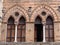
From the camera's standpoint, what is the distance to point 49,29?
1342 cm

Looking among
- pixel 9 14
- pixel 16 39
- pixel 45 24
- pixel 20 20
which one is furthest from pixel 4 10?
pixel 45 24

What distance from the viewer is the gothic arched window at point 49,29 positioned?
1327 centimetres

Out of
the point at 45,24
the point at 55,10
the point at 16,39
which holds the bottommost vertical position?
the point at 16,39

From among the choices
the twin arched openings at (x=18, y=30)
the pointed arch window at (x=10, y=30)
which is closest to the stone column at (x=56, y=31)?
the twin arched openings at (x=18, y=30)

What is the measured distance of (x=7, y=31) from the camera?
13523mm

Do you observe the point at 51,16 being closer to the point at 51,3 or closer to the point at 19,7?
the point at 51,3

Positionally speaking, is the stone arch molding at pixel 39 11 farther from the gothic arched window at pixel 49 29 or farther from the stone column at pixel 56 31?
the stone column at pixel 56 31

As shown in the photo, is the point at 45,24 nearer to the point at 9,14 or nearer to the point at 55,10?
the point at 55,10

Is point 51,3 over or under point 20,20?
over

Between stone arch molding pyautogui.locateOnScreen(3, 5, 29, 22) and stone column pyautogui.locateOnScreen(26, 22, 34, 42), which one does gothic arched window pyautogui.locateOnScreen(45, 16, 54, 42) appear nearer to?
stone column pyautogui.locateOnScreen(26, 22, 34, 42)

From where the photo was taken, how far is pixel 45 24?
13.4 meters

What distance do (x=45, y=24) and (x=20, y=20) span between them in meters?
1.82

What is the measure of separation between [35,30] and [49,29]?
0.99 m

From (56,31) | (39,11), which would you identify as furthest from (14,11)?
(56,31)
